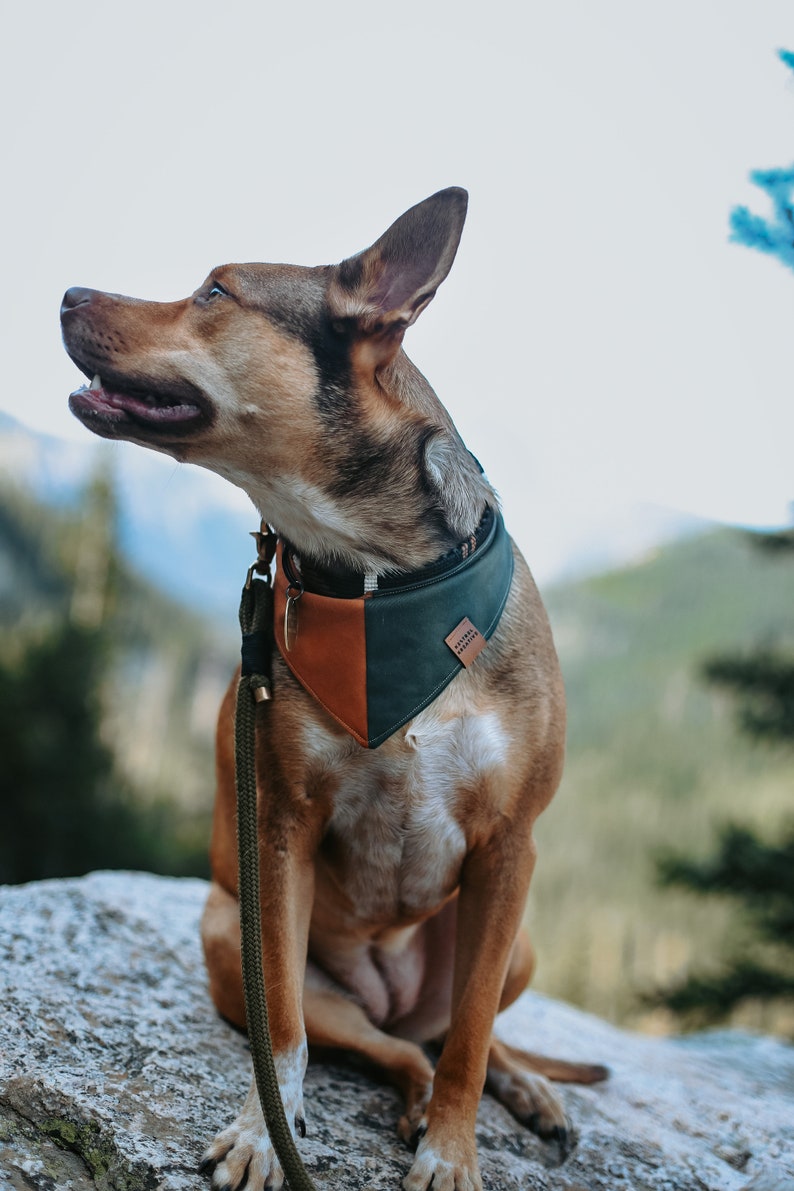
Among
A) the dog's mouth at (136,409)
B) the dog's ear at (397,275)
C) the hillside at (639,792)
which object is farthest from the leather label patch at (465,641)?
the hillside at (639,792)

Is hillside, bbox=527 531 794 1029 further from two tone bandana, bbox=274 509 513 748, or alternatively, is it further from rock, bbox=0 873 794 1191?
two tone bandana, bbox=274 509 513 748

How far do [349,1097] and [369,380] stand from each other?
2.46 metres

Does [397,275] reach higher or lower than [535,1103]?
higher

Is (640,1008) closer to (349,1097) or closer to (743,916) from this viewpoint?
(743,916)

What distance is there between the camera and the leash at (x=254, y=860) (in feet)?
9.09

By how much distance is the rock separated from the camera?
2938 millimetres

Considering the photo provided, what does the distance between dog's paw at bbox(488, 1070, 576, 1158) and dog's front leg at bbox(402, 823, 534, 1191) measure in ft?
1.95

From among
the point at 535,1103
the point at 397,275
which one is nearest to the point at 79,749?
the point at 535,1103

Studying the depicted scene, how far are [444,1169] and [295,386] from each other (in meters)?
2.42

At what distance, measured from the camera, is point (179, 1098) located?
10.6 feet

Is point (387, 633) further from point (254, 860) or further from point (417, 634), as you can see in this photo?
point (254, 860)

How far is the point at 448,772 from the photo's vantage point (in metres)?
3.15

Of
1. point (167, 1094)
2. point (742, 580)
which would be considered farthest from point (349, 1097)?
point (742, 580)

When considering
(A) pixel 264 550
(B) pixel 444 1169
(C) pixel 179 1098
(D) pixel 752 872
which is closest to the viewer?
(B) pixel 444 1169
